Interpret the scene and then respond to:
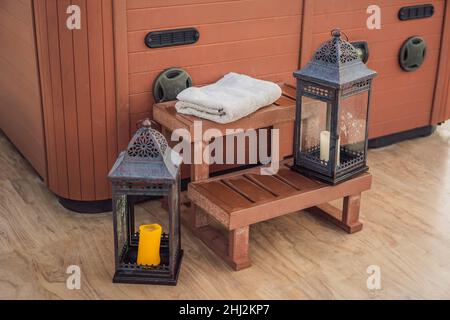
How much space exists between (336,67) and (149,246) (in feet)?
3.00

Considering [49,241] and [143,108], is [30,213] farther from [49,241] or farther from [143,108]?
[143,108]

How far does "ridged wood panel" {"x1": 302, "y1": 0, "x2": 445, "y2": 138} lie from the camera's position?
309 centimetres

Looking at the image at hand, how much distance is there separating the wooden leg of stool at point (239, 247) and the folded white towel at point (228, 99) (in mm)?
412

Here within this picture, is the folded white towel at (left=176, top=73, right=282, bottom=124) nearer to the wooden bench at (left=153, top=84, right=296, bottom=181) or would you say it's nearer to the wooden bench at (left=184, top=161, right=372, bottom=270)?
the wooden bench at (left=153, top=84, right=296, bottom=181)

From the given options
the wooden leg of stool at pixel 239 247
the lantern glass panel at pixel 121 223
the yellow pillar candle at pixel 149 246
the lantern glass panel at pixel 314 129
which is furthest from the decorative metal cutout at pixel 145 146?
the lantern glass panel at pixel 314 129

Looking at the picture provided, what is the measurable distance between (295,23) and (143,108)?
2.56ft

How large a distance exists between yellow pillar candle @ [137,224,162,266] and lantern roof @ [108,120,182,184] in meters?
0.21

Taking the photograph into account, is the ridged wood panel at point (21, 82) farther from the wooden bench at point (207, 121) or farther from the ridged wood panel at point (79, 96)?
the wooden bench at point (207, 121)

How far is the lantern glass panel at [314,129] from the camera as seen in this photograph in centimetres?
261

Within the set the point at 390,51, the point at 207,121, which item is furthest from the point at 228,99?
the point at 390,51

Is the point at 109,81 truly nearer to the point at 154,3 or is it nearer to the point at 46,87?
the point at 46,87

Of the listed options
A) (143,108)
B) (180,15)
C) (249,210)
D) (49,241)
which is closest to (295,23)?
(180,15)

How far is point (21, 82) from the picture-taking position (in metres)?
2.97

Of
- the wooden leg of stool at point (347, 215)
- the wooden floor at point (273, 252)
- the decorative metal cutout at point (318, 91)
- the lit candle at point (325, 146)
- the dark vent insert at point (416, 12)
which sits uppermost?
the dark vent insert at point (416, 12)
